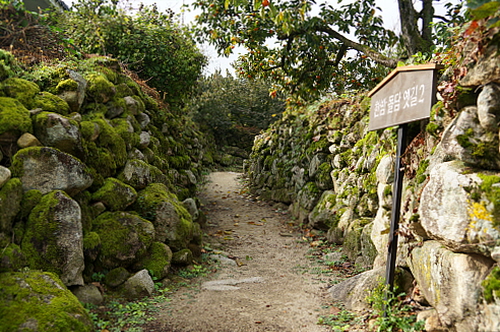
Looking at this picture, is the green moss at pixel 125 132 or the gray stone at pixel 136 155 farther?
the gray stone at pixel 136 155

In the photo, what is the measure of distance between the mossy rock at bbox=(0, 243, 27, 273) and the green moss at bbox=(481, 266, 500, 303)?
384cm

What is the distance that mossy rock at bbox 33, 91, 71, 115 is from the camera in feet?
14.9

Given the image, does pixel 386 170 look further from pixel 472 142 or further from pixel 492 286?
pixel 492 286

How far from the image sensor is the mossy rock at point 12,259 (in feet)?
10.6

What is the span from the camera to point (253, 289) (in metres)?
4.67

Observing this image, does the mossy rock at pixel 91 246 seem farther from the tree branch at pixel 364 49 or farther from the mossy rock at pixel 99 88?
the tree branch at pixel 364 49

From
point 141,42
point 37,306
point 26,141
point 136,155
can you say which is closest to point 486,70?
point 37,306

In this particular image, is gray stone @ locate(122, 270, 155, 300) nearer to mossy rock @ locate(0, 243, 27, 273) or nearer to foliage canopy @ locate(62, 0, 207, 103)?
mossy rock @ locate(0, 243, 27, 273)

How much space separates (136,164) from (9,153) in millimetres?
Answer: 1933

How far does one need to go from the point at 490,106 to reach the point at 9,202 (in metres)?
4.30

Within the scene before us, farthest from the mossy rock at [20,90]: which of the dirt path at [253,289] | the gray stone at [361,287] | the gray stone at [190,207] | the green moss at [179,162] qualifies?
the gray stone at [361,287]

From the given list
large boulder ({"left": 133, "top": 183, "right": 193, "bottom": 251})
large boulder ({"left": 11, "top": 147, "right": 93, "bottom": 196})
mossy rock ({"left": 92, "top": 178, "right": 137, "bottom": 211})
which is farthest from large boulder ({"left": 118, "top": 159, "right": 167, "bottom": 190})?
large boulder ({"left": 11, "top": 147, "right": 93, "bottom": 196})

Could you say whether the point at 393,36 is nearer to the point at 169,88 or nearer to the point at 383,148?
the point at 383,148

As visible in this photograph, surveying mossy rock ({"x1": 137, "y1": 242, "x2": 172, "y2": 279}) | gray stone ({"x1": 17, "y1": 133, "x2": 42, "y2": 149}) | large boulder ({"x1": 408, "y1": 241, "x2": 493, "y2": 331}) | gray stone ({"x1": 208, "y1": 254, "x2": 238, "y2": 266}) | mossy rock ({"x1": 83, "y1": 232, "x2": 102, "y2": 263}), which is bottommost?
gray stone ({"x1": 208, "y1": 254, "x2": 238, "y2": 266})
